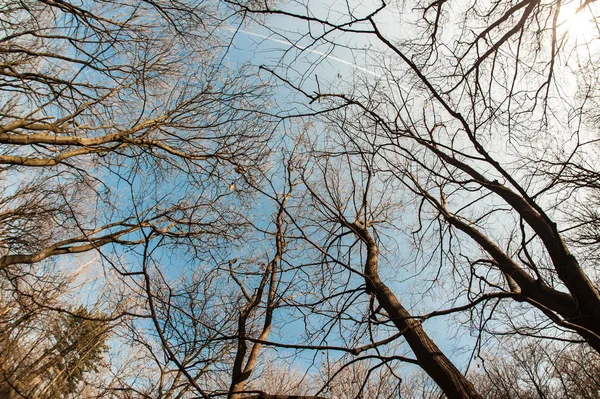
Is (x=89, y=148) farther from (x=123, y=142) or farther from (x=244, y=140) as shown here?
(x=244, y=140)

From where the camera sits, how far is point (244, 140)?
4645mm

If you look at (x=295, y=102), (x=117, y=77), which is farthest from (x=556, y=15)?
(x=117, y=77)

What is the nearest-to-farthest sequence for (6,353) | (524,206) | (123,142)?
(524,206) < (6,353) < (123,142)

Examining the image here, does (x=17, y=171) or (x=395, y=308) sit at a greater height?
(x=17, y=171)

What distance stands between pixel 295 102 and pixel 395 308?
6.01 feet

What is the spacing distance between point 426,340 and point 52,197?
654 cm

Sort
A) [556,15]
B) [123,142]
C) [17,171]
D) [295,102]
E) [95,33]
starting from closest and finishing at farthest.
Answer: [295,102]
[556,15]
[123,142]
[95,33]
[17,171]

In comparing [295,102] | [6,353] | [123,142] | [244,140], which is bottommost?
[6,353]

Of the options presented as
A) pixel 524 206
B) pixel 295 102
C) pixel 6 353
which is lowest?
pixel 6 353

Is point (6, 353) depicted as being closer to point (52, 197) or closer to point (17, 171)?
point (52, 197)

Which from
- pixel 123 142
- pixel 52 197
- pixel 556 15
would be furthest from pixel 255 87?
pixel 52 197

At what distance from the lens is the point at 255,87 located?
4.71m

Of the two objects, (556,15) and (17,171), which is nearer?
(556,15)

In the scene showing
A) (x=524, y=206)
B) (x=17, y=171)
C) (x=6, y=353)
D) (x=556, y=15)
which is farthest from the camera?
(x=17, y=171)
